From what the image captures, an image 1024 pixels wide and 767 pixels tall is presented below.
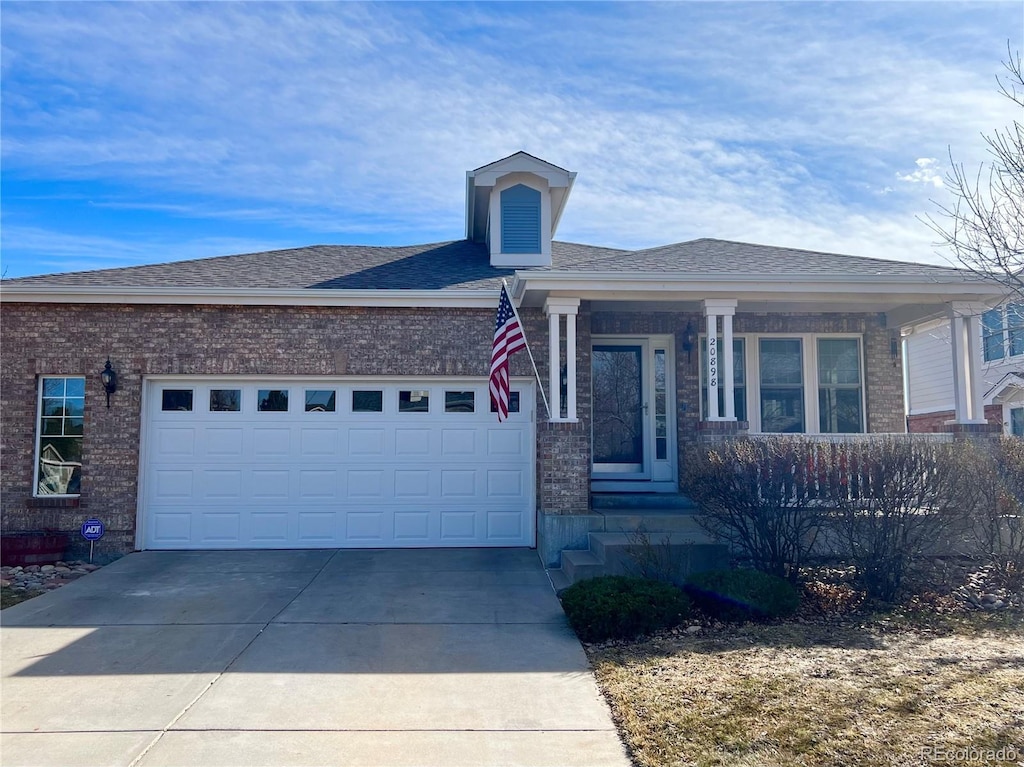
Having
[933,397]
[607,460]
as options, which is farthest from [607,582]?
[933,397]

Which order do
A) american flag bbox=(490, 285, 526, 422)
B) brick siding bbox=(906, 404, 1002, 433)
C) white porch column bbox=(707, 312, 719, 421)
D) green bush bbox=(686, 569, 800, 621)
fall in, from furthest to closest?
brick siding bbox=(906, 404, 1002, 433) < white porch column bbox=(707, 312, 719, 421) < american flag bbox=(490, 285, 526, 422) < green bush bbox=(686, 569, 800, 621)

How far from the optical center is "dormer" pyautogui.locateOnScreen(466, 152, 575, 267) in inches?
491

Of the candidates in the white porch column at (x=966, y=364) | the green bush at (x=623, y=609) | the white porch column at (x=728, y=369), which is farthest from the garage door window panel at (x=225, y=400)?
the white porch column at (x=966, y=364)

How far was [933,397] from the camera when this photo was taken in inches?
750

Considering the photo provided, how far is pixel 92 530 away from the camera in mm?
10094

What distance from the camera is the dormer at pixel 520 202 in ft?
40.9

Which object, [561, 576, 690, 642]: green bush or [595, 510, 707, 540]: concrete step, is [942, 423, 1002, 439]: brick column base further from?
[561, 576, 690, 642]: green bush

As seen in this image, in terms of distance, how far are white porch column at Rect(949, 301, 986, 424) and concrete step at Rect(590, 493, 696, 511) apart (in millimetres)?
3650

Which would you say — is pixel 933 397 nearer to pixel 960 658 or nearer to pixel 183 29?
pixel 960 658

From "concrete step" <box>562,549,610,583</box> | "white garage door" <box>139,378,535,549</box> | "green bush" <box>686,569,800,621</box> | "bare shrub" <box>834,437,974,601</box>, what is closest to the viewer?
"green bush" <box>686,569,800,621</box>

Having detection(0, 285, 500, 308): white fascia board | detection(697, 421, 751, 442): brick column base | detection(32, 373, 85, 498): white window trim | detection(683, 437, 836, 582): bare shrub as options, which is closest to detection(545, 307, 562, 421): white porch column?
detection(0, 285, 500, 308): white fascia board

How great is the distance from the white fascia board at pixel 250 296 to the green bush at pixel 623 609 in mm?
4917

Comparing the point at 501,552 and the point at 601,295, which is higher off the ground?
the point at 601,295

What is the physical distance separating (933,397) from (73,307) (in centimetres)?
1841
